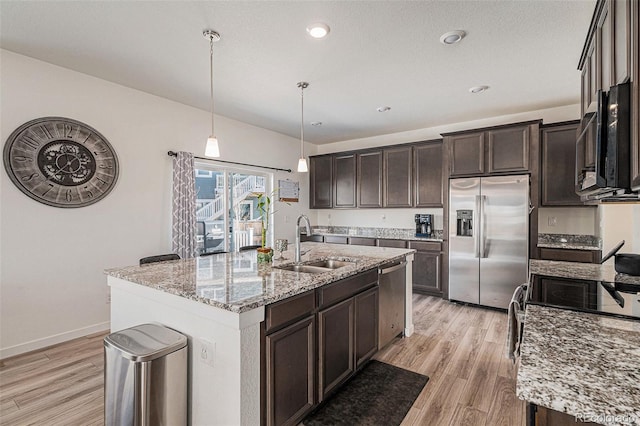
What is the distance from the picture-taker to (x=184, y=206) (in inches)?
155

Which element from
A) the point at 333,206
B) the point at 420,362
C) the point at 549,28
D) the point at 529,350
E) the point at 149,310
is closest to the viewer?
the point at 529,350

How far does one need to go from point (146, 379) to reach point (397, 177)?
460cm

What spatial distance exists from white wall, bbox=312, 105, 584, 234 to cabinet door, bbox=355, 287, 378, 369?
305cm

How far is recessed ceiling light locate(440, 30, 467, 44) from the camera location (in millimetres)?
2383

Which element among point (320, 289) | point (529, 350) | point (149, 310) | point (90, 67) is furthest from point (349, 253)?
point (90, 67)

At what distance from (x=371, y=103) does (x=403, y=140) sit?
178 cm

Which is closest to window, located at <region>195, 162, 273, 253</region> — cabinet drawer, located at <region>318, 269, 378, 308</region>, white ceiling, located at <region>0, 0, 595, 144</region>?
white ceiling, located at <region>0, 0, 595, 144</region>

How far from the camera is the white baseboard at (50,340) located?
277 cm

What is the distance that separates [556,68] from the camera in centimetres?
299

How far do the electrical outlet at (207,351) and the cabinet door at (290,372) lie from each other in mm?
295

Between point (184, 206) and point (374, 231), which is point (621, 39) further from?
point (374, 231)

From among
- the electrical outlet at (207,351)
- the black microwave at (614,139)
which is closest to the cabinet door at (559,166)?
the black microwave at (614,139)

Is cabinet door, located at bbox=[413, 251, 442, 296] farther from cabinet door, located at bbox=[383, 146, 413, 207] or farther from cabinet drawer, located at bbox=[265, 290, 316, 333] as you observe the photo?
cabinet drawer, located at bbox=[265, 290, 316, 333]

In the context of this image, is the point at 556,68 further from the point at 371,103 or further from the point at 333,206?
the point at 333,206
